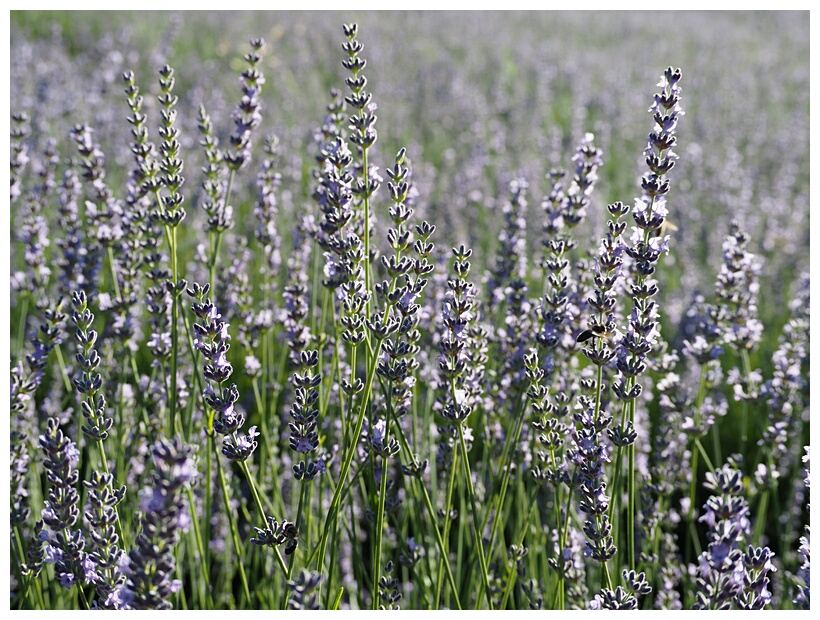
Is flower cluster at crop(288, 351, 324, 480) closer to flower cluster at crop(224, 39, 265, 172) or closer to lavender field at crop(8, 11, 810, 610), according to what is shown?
lavender field at crop(8, 11, 810, 610)

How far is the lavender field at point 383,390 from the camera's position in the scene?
1424mm

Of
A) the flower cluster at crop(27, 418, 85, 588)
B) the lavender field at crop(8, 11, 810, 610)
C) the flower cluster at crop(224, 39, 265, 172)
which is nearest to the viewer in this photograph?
the flower cluster at crop(27, 418, 85, 588)

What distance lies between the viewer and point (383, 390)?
1.67 metres

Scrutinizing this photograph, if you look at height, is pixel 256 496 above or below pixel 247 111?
below

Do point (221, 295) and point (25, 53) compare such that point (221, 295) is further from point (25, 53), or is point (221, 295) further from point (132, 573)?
point (25, 53)

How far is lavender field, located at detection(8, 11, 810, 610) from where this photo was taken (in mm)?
1424

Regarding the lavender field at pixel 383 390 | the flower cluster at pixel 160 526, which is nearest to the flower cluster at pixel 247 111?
the lavender field at pixel 383 390

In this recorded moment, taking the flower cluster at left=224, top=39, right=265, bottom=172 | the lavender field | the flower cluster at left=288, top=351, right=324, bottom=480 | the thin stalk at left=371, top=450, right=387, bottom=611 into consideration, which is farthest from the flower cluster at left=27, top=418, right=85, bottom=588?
the flower cluster at left=224, top=39, right=265, bottom=172

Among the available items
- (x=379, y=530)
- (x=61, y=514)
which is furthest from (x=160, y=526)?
(x=379, y=530)

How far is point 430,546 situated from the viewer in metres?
2.29

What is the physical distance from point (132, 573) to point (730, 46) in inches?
470

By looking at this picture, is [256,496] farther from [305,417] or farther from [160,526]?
[160,526]

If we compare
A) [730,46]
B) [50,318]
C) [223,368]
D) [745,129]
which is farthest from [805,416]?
[730,46]

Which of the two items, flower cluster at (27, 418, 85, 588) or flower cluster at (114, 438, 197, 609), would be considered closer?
flower cluster at (114, 438, 197, 609)
